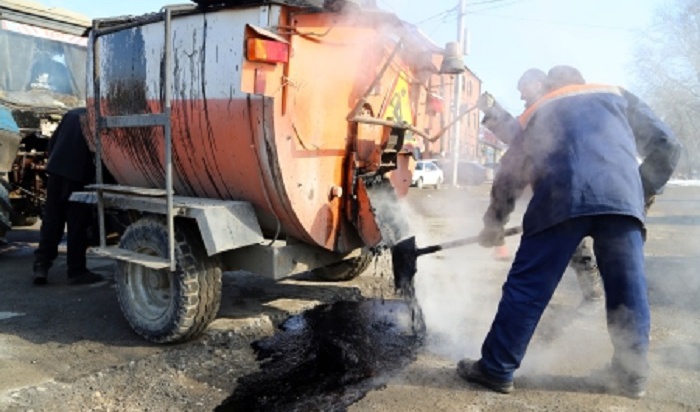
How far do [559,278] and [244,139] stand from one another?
203 centimetres

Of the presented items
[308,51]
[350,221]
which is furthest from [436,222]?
[308,51]

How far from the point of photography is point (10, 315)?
4160mm

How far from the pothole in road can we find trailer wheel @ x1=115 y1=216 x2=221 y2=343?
0.50m

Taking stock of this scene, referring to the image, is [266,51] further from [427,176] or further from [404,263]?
[427,176]

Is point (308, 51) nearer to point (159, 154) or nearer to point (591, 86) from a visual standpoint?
point (159, 154)

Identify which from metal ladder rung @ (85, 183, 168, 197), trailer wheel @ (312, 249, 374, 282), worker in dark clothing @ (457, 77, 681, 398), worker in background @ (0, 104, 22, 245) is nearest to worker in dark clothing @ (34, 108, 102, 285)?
worker in background @ (0, 104, 22, 245)

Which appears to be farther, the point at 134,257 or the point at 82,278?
the point at 82,278

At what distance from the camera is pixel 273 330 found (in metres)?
3.94

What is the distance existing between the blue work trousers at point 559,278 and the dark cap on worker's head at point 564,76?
3.08ft

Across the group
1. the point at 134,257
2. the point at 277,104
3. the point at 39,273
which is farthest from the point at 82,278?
the point at 277,104

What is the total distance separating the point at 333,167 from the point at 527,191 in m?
1.32

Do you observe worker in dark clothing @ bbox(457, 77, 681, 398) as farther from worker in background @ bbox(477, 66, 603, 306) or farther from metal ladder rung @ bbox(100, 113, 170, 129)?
metal ladder rung @ bbox(100, 113, 170, 129)

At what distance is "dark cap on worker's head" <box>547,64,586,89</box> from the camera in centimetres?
322

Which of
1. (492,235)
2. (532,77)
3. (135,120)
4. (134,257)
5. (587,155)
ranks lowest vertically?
(134,257)
